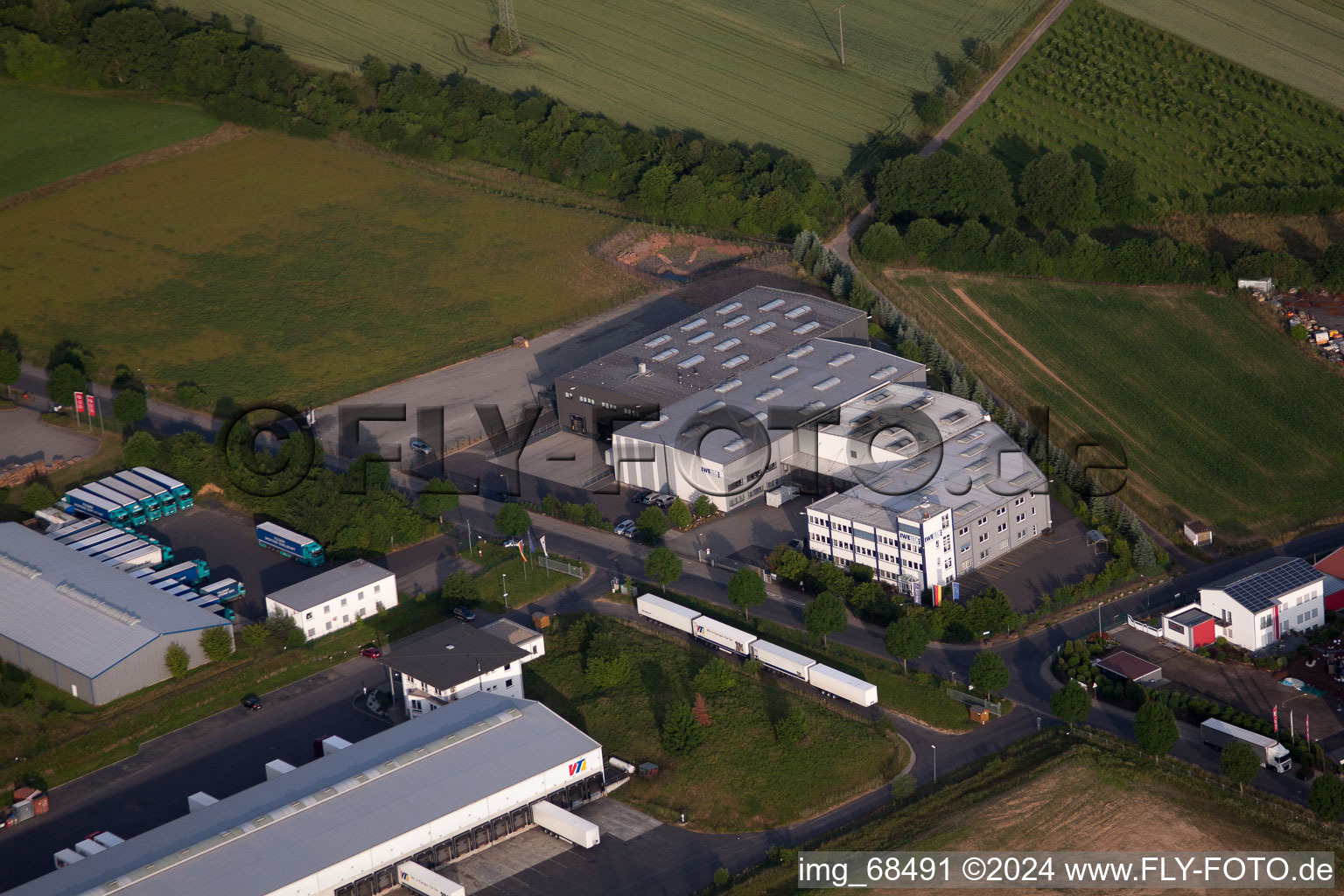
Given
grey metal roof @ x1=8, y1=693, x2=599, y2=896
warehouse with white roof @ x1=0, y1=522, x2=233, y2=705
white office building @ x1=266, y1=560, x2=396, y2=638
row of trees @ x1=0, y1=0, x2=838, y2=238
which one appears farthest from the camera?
row of trees @ x1=0, y1=0, x2=838, y2=238

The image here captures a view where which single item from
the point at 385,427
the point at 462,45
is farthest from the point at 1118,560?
the point at 462,45

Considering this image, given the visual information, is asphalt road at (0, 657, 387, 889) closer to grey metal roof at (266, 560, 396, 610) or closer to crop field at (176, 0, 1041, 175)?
grey metal roof at (266, 560, 396, 610)

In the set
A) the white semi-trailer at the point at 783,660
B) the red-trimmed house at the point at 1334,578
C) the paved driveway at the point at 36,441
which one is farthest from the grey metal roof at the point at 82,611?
the red-trimmed house at the point at 1334,578

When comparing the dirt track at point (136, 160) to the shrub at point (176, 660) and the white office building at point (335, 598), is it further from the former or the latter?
the shrub at point (176, 660)

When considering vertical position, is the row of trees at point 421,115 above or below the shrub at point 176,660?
above

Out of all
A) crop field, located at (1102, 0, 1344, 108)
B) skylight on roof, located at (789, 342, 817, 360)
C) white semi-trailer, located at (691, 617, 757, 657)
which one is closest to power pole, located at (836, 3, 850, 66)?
crop field, located at (1102, 0, 1344, 108)

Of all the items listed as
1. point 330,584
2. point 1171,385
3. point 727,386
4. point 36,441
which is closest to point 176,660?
point 330,584
